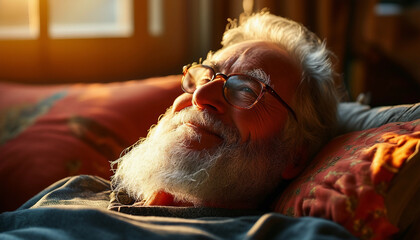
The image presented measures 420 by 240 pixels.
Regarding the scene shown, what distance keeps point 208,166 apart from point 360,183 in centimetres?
34

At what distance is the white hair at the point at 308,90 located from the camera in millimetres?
1176

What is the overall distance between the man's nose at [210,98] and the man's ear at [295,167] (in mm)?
219

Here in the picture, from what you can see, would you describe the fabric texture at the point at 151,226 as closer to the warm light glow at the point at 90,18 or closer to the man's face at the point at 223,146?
the man's face at the point at 223,146

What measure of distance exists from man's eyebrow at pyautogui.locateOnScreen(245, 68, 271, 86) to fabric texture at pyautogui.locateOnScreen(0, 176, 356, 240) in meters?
0.31

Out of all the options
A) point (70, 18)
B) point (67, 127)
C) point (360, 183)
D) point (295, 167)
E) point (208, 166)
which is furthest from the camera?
point (70, 18)

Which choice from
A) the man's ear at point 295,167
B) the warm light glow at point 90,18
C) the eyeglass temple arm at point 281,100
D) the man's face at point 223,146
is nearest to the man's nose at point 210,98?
the man's face at point 223,146

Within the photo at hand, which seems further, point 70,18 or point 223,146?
point 70,18

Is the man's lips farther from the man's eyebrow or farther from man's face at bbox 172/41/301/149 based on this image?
the man's eyebrow

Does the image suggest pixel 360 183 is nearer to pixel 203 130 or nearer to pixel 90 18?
pixel 203 130

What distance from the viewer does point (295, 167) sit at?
118cm

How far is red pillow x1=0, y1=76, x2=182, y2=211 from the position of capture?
4.66 ft

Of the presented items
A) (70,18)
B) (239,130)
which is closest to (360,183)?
(239,130)

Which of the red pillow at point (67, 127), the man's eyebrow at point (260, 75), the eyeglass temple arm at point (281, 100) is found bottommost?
the red pillow at point (67, 127)

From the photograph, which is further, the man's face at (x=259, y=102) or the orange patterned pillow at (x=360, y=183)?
the man's face at (x=259, y=102)
